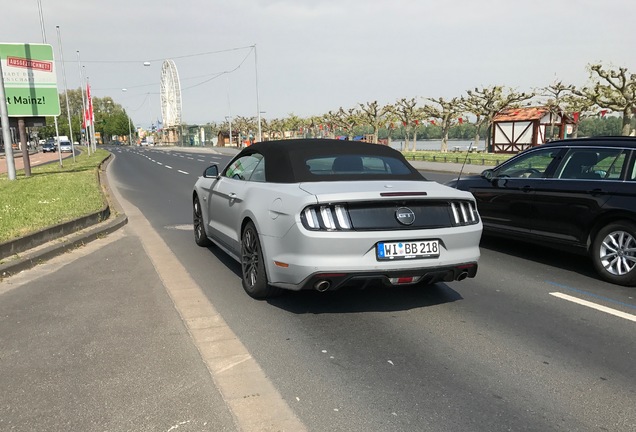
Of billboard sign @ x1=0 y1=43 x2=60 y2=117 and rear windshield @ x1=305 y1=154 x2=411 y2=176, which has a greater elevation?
billboard sign @ x1=0 y1=43 x2=60 y2=117

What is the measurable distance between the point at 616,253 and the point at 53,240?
7.51m

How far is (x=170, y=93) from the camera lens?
331 feet

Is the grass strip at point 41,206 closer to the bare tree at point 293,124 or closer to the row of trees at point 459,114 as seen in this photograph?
the row of trees at point 459,114

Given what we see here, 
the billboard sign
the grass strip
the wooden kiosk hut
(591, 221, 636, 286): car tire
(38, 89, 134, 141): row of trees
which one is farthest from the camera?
(38, 89, 134, 141): row of trees

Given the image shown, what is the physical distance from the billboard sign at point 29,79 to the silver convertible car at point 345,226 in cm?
1852

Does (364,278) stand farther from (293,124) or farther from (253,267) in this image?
(293,124)

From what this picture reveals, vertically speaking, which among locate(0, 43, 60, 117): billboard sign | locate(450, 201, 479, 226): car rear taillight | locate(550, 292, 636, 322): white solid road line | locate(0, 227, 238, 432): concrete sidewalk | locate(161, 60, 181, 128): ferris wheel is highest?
locate(161, 60, 181, 128): ferris wheel

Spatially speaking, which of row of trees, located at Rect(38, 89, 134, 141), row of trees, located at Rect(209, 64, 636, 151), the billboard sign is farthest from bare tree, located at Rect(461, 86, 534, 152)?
row of trees, located at Rect(38, 89, 134, 141)

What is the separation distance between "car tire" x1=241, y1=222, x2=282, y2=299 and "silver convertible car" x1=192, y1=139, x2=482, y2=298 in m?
0.01

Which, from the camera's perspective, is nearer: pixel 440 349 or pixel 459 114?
pixel 440 349

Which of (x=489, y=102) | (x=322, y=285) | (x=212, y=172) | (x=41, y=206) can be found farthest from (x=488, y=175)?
(x=489, y=102)

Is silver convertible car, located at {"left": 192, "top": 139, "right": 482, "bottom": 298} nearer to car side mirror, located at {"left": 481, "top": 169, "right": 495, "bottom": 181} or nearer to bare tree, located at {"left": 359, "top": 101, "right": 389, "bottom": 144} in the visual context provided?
car side mirror, located at {"left": 481, "top": 169, "right": 495, "bottom": 181}

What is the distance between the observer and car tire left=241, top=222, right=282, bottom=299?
182 inches

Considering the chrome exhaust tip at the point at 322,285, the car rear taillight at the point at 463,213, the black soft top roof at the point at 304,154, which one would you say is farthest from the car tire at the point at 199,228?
the car rear taillight at the point at 463,213
